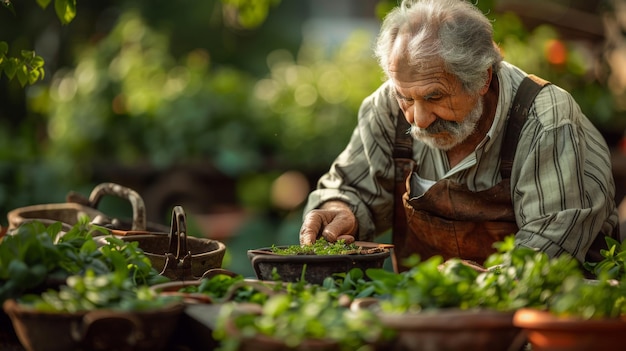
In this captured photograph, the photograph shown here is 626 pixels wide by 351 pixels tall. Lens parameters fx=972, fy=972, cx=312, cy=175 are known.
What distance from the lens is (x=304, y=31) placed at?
453 inches

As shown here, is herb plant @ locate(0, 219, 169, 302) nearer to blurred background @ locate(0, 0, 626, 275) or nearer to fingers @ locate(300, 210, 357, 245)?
fingers @ locate(300, 210, 357, 245)

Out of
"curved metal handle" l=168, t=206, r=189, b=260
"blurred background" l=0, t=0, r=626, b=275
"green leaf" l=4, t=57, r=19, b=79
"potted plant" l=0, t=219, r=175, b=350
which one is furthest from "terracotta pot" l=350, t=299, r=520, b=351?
"blurred background" l=0, t=0, r=626, b=275

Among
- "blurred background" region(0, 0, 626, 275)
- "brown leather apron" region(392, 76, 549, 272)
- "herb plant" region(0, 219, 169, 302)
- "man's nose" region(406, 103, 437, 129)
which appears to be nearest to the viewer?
"herb plant" region(0, 219, 169, 302)

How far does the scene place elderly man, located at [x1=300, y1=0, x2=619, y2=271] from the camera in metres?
3.41

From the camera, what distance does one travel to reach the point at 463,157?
3783 millimetres

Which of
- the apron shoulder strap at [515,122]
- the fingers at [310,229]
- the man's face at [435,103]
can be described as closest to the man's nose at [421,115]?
the man's face at [435,103]

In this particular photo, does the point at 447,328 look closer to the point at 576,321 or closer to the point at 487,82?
the point at 576,321

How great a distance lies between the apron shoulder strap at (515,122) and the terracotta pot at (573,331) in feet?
4.87

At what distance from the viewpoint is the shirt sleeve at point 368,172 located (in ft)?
13.0

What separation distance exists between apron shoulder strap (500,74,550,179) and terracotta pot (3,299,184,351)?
5.54 ft

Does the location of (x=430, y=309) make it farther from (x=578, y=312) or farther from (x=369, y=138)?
(x=369, y=138)

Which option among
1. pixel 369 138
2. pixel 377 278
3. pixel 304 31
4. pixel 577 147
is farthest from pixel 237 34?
pixel 377 278

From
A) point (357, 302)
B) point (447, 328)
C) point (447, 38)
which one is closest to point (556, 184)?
point (447, 38)

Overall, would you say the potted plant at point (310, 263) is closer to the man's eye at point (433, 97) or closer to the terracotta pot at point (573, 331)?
the man's eye at point (433, 97)
